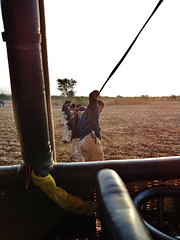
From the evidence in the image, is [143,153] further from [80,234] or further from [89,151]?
[80,234]

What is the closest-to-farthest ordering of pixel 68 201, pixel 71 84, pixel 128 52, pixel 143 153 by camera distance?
pixel 128 52 → pixel 68 201 → pixel 143 153 → pixel 71 84

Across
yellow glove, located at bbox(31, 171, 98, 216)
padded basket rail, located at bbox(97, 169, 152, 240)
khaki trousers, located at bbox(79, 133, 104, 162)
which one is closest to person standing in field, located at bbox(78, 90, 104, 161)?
khaki trousers, located at bbox(79, 133, 104, 162)

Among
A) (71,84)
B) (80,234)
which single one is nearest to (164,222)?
(80,234)

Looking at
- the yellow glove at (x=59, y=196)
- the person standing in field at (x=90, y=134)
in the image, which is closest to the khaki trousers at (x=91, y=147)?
the person standing in field at (x=90, y=134)

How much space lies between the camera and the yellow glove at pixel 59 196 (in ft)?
5.64

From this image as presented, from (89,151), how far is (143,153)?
3.55m

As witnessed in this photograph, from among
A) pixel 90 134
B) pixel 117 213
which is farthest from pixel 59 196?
pixel 90 134

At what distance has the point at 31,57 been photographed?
1618 millimetres

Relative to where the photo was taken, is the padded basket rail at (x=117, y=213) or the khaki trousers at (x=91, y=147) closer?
the padded basket rail at (x=117, y=213)

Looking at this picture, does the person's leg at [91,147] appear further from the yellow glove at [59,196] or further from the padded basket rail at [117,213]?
the padded basket rail at [117,213]

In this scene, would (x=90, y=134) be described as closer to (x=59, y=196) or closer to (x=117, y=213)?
(x=59, y=196)

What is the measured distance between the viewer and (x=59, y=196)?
1.73m

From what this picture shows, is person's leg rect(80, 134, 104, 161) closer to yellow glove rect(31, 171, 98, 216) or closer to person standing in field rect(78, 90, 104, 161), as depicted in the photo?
person standing in field rect(78, 90, 104, 161)

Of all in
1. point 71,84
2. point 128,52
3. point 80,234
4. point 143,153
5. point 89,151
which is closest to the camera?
point 128,52
